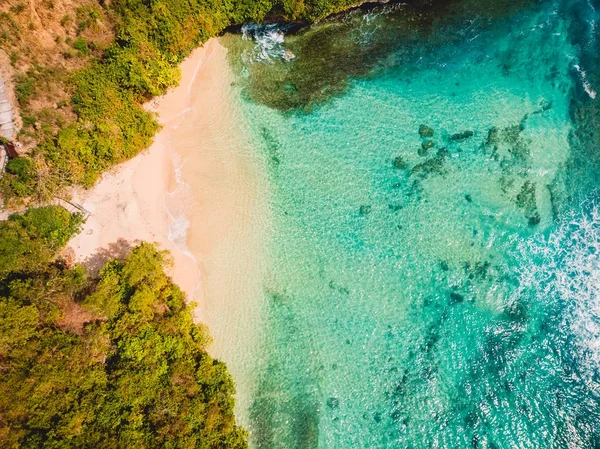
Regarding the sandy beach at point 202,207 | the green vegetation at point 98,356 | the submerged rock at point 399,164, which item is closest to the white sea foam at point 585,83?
the submerged rock at point 399,164

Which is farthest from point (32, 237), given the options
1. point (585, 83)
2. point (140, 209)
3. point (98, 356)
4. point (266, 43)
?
point (585, 83)

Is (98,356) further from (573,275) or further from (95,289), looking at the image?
(573,275)

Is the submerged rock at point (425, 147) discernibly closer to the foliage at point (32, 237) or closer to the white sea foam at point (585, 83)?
the white sea foam at point (585, 83)

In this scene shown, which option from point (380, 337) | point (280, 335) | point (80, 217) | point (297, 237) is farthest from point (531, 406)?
point (80, 217)

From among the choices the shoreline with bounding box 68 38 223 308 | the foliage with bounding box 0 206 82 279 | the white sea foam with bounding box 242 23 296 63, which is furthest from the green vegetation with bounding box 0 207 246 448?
the white sea foam with bounding box 242 23 296 63

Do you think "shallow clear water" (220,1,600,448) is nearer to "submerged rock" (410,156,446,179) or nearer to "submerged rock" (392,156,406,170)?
"submerged rock" (410,156,446,179)
